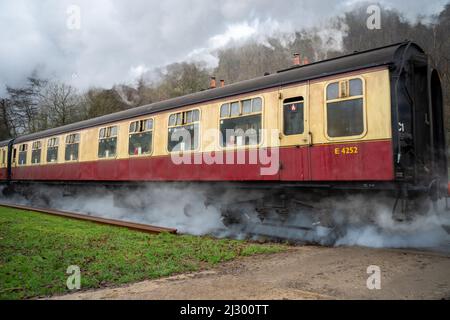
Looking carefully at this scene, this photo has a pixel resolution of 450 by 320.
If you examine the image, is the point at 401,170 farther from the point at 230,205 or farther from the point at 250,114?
the point at 230,205

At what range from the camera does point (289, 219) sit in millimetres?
8938

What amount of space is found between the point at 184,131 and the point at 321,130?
4.40 meters

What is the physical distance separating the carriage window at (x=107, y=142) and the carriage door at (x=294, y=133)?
741cm

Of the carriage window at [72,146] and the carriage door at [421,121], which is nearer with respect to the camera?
the carriage door at [421,121]

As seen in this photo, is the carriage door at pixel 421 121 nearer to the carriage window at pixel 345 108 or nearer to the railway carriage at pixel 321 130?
the railway carriage at pixel 321 130

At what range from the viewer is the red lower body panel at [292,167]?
7.25 meters

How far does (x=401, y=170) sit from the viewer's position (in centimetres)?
698

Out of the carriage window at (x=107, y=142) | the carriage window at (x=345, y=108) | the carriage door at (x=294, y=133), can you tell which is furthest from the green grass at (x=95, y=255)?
the carriage window at (x=107, y=142)

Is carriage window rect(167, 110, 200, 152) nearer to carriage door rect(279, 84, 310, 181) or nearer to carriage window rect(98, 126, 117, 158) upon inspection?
carriage door rect(279, 84, 310, 181)

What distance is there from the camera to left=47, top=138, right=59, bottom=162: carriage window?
60.1ft

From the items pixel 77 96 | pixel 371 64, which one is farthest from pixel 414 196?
pixel 77 96

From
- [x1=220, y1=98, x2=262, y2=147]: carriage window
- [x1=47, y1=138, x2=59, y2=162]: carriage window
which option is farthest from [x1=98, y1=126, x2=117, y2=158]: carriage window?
[x1=220, y1=98, x2=262, y2=147]: carriage window

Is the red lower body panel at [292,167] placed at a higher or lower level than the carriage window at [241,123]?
lower

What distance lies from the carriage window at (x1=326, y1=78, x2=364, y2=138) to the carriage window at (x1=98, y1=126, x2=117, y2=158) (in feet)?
28.1
